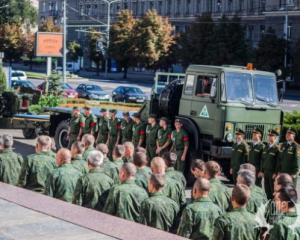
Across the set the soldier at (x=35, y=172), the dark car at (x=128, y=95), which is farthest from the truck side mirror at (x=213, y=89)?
the dark car at (x=128, y=95)

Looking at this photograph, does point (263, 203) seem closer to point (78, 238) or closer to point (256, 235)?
point (256, 235)

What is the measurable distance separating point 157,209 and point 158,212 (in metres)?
0.04

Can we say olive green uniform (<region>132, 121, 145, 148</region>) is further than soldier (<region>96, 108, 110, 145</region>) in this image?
No

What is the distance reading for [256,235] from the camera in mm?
7836

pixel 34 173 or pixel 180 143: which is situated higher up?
pixel 34 173

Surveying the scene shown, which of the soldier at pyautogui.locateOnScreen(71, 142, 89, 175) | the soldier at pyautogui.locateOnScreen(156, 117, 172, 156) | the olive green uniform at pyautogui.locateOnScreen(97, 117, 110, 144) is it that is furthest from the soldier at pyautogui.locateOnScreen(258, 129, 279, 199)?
the olive green uniform at pyautogui.locateOnScreen(97, 117, 110, 144)

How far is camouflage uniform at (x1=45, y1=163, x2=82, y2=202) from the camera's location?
406 inches

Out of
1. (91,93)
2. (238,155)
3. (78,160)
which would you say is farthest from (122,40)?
(78,160)

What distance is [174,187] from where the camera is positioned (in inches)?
395

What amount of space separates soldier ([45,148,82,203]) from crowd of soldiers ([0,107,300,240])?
0.01 m

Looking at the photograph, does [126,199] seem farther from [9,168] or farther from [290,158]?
Answer: [290,158]

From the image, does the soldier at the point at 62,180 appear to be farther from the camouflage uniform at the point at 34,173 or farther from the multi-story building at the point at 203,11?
the multi-story building at the point at 203,11

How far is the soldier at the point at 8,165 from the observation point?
11.9 m

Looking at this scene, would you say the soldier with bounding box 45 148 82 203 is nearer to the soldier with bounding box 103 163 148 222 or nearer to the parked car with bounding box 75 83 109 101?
the soldier with bounding box 103 163 148 222
